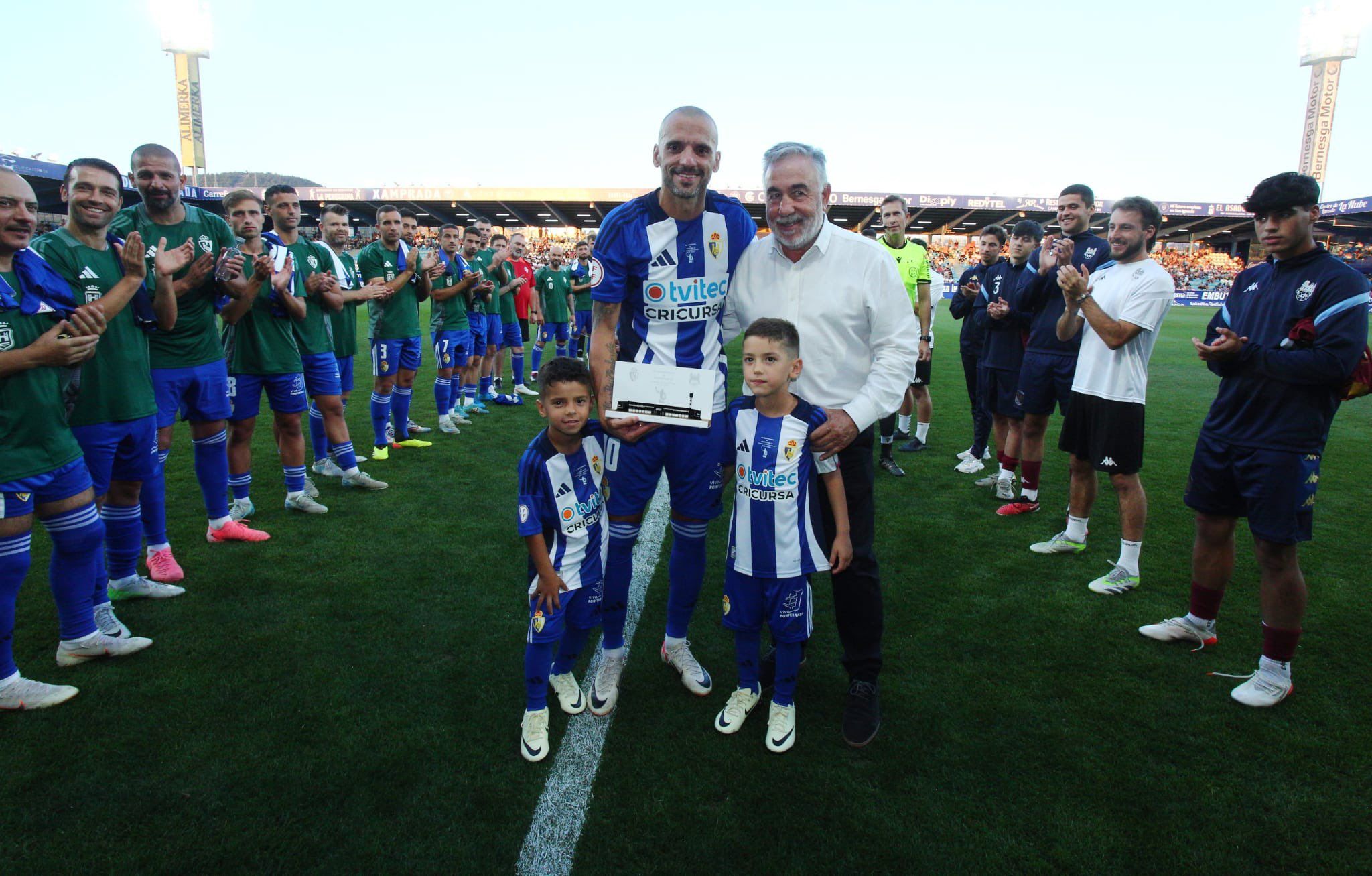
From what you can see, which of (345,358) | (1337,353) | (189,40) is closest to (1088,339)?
(1337,353)

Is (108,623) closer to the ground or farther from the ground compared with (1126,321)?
closer to the ground

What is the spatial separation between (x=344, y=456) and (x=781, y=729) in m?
4.74

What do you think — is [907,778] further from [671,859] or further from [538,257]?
[538,257]

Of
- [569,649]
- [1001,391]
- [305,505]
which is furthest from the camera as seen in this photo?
[1001,391]

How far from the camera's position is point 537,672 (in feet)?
9.23

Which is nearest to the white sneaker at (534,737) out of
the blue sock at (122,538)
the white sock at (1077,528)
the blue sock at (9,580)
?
the blue sock at (9,580)

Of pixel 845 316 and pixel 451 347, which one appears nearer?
pixel 845 316

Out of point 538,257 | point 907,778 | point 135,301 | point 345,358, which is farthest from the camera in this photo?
point 538,257

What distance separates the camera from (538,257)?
161 ft

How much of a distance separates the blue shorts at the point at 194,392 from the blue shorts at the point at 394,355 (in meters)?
2.76

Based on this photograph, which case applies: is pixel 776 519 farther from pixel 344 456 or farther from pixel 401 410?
pixel 401 410

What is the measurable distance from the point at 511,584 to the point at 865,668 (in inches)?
85.9

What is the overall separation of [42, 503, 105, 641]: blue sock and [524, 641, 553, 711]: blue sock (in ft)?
6.71

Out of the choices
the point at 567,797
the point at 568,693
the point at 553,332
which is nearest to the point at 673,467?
the point at 568,693
